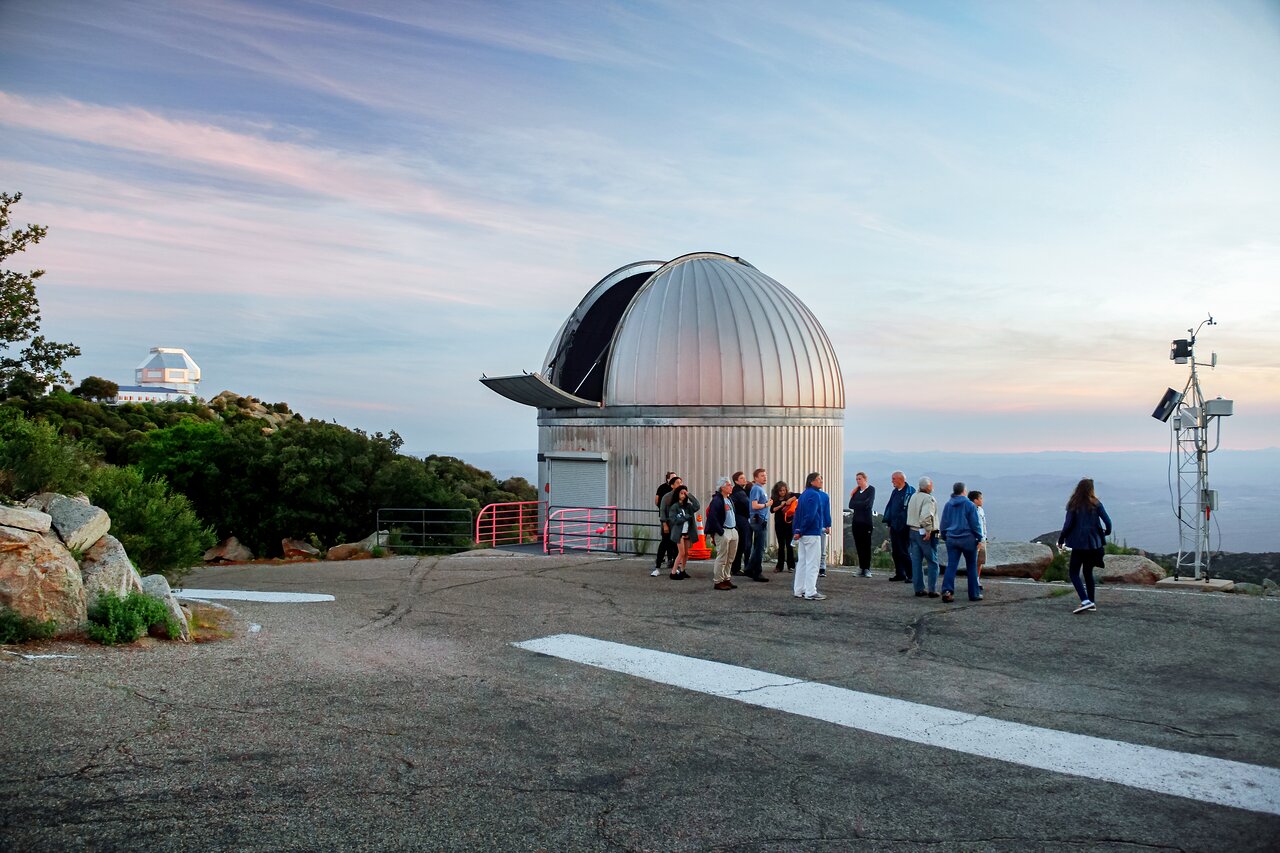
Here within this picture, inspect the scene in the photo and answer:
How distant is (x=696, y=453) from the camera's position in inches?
804

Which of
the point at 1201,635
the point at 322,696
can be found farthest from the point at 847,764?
the point at 1201,635

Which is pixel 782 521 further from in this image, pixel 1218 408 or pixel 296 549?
pixel 296 549

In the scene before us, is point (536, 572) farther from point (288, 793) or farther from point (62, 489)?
point (288, 793)

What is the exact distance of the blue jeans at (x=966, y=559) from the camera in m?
10.6

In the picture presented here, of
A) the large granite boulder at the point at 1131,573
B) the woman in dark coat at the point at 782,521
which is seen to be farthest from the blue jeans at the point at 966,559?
the woman in dark coat at the point at 782,521

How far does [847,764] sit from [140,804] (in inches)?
143

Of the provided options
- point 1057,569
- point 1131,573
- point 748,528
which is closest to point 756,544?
point 748,528

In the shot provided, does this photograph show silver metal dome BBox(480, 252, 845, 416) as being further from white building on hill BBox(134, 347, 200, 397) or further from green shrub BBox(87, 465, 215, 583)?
white building on hill BBox(134, 347, 200, 397)

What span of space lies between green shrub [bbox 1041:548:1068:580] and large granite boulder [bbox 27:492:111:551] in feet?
40.0

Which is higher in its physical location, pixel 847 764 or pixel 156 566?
pixel 156 566

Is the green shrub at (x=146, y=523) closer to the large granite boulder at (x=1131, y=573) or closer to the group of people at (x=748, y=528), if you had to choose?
the group of people at (x=748, y=528)

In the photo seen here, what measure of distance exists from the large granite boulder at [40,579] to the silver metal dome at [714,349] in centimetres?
1407

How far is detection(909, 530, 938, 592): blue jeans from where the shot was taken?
36.7ft

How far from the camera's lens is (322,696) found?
6.16m
